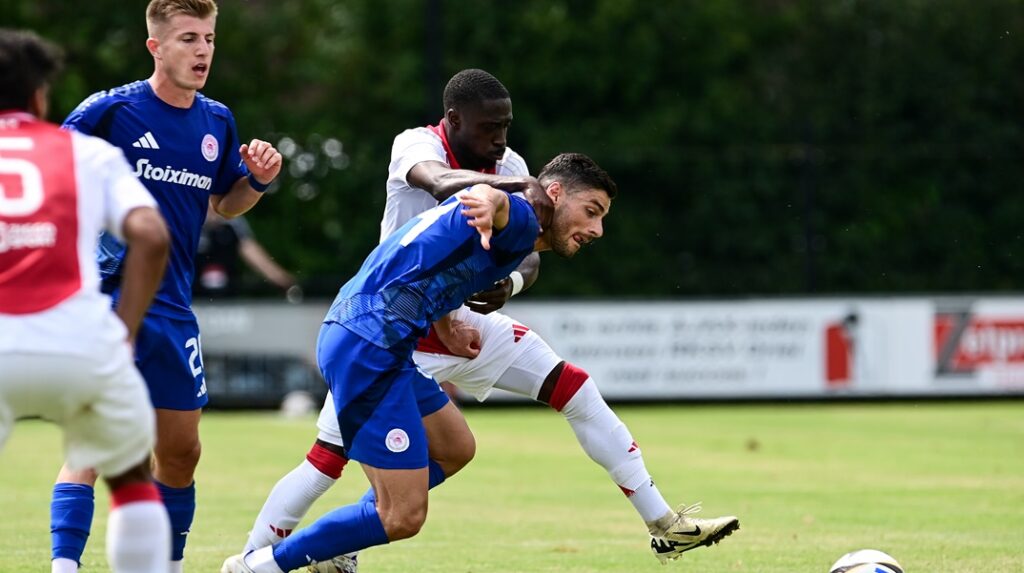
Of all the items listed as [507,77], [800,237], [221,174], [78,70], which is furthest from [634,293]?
[221,174]

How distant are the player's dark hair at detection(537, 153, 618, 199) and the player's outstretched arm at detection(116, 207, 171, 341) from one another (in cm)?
204

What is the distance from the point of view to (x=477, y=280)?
6.06 m

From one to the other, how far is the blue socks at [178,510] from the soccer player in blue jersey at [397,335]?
38 centimetres

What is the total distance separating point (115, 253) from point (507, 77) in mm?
24844

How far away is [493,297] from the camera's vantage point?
6.75m

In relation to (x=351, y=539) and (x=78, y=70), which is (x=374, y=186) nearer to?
(x=78, y=70)

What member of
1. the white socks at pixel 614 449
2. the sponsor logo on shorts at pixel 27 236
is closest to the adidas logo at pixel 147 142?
the sponsor logo on shorts at pixel 27 236

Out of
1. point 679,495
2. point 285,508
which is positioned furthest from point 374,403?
point 679,495

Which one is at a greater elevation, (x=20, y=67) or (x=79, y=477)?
(x=20, y=67)

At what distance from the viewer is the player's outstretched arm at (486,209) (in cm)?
571

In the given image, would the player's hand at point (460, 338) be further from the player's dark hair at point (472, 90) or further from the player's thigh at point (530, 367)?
the player's dark hair at point (472, 90)

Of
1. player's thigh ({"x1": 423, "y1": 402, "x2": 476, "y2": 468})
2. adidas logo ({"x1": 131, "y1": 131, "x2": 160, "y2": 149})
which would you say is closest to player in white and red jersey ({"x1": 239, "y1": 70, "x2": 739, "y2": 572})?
player's thigh ({"x1": 423, "y1": 402, "x2": 476, "y2": 468})

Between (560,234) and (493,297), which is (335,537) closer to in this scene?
(493,297)

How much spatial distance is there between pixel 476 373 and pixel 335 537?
1.38 m
